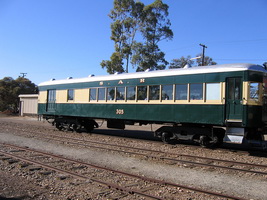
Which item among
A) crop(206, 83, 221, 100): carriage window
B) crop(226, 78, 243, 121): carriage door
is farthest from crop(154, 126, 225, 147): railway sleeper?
crop(206, 83, 221, 100): carriage window

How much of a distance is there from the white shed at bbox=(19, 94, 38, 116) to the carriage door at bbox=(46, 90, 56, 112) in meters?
19.6

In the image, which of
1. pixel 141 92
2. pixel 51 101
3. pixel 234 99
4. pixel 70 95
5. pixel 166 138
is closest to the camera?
pixel 234 99

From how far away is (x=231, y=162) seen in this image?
8297mm

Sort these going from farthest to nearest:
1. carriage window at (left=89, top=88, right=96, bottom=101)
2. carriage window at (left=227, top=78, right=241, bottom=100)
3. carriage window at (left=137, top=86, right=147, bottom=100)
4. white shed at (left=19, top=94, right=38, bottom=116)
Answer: white shed at (left=19, top=94, right=38, bottom=116) → carriage window at (left=89, top=88, right=96, bottom=101) → carriage window at (left=137, top=86, right=147, bottom=100) → carriage window at (left=227, top=78, right=241, bottom=100)

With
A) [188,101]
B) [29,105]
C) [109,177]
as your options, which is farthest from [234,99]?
[29,105]

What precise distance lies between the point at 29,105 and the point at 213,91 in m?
34.1

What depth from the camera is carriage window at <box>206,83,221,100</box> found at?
33.2 ft

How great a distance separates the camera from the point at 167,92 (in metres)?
11.7

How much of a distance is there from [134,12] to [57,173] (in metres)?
25.8

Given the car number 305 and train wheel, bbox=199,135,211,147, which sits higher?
the car number 305

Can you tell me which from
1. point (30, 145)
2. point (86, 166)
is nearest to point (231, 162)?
point (86, 166)

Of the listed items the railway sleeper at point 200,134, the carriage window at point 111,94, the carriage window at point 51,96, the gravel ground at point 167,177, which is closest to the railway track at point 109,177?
the gravel ground at point 167,177

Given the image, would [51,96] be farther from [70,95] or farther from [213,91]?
[213,91]

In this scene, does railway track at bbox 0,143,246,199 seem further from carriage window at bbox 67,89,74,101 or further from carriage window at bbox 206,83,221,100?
carriage window at bbox 67,89,74,101
